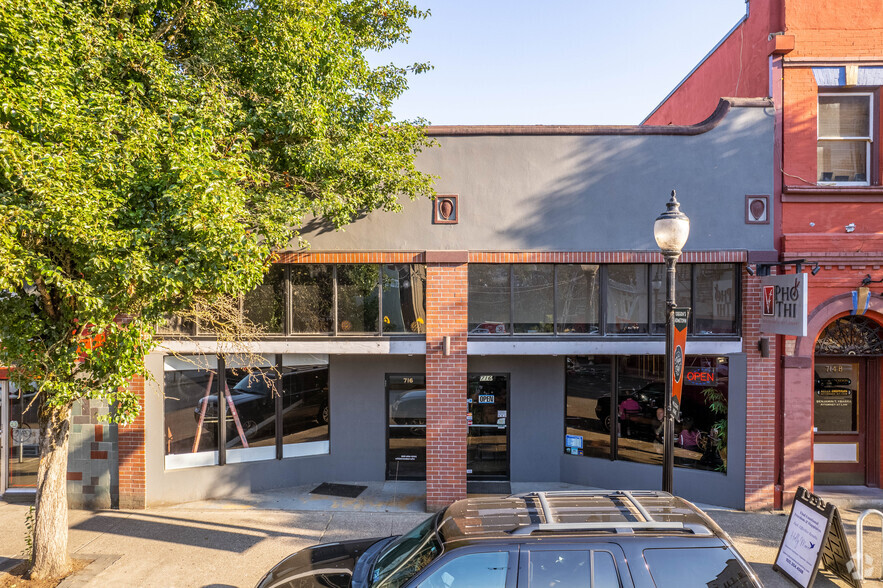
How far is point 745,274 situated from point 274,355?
Result: 847 cm

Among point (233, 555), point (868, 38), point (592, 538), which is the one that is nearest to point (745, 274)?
point (868, 38)

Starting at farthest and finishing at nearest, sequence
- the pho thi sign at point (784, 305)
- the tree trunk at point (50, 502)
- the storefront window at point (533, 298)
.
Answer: the storefront window at point (533, 298) < the pho thi sign at point (784, 305) < the tree trunk at point (50, 502)

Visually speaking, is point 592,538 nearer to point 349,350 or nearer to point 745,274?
point 349,350

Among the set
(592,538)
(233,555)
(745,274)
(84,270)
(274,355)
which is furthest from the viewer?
(274,355)

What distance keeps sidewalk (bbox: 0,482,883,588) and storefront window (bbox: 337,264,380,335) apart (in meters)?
3.08

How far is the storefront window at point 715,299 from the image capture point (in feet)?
30.3

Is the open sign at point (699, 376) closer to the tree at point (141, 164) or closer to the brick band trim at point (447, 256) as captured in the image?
the brick band trim at point (447, 256)

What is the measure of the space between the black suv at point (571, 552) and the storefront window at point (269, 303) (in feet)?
17.8

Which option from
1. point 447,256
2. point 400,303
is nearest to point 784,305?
point 447,256

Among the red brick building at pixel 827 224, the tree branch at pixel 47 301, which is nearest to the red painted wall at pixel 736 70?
the red brick building at pixel 827 224

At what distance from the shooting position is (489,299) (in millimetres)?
9367

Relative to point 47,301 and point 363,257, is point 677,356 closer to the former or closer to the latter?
point 363,257

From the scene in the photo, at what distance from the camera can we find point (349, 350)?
9211mm

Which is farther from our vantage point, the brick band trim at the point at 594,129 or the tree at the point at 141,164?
the brick band trim at the point at 594,129
